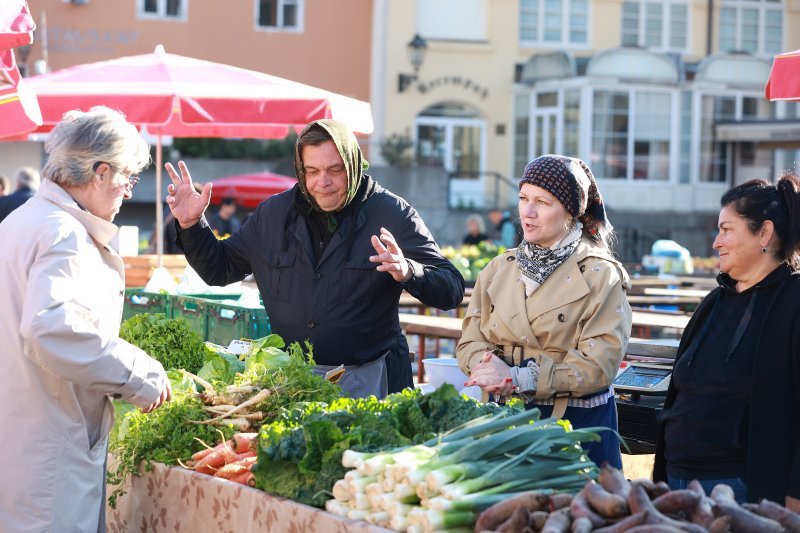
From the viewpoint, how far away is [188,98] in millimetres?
7500

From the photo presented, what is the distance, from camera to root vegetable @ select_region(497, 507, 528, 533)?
9.41ft

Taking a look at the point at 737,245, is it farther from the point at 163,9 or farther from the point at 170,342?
the point at 163,9

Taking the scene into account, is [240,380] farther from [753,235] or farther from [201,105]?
[201,105]

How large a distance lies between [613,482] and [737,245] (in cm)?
126

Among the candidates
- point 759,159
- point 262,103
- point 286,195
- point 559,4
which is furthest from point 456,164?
point 286,195

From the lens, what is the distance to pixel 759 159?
30.3 metres

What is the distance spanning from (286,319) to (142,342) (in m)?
0.69

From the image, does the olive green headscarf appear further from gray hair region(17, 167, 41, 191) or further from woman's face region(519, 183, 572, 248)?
gray hair region(17, 167, 41, 191)

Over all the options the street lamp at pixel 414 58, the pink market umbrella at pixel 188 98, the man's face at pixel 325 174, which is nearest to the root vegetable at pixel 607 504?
the man's face at pixel 325 174

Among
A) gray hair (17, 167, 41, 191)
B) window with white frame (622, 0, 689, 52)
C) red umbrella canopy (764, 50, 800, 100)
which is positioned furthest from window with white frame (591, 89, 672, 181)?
Answer: red umbrella canopy (764, 50, 800, 100)

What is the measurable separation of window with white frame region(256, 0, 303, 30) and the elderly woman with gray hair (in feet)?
88.5

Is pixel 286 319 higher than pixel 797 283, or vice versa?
pixel 797 283

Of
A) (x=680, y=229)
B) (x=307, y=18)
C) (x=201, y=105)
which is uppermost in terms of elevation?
(x=307, y=18)

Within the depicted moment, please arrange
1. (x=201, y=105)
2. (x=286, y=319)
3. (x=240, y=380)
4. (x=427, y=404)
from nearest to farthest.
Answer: (x=427, y=404) < (x=240, y=380) < (x=286, y=319) < (x=201, y=105)
